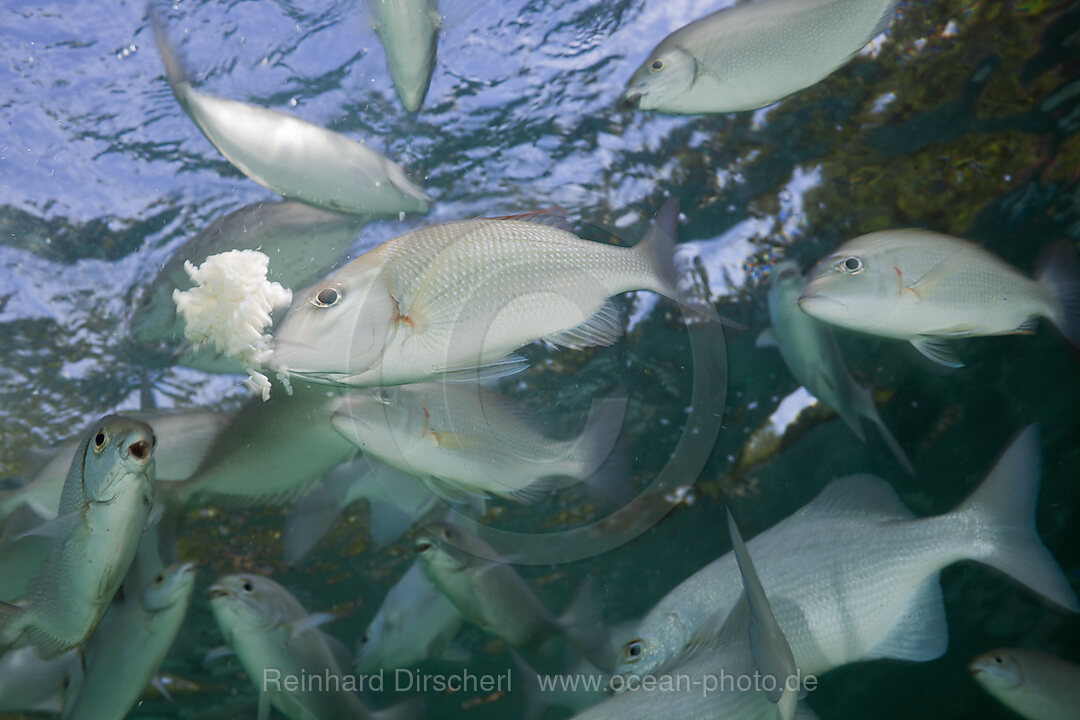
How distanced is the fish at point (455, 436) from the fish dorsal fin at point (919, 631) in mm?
2060

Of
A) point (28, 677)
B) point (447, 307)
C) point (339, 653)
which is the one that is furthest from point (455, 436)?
point (28, 677)

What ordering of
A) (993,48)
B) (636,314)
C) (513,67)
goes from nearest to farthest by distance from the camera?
(513,67) < (993,48) < (636,314)

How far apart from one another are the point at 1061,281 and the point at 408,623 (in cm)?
574

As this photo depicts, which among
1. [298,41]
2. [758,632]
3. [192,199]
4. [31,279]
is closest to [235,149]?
[298,41]

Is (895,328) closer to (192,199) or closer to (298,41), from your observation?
(298,41)

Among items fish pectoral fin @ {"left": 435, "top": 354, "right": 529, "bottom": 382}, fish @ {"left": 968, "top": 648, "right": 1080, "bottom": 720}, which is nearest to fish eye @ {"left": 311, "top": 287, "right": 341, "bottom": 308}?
fish pectoral fin @ {"left": 435, "top": 354, "right": 529, "bottom": 382}

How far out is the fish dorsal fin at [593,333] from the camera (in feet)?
7.15

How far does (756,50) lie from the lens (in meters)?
2.60

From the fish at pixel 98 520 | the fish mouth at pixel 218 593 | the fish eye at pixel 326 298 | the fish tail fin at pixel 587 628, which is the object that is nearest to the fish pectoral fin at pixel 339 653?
the fish mouth at pixel 218 593

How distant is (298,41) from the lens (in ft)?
12.4

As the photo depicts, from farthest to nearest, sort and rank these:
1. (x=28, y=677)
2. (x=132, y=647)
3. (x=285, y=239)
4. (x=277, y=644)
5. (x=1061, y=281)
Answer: (x=28, y=677) → (x=277, y=644) → (x=132, y=647) → (x=285, y=239) → (x=1061, y=281)

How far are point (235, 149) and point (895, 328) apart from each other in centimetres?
360

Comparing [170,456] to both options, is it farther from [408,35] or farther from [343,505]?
[408,35]

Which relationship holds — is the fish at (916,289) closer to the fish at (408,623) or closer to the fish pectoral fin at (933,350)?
the fish pectoral fin at (933,350)
